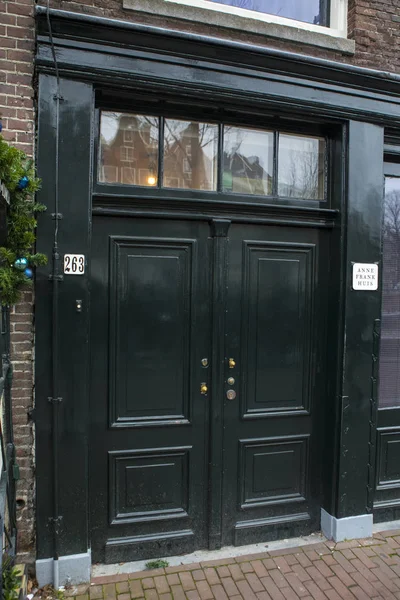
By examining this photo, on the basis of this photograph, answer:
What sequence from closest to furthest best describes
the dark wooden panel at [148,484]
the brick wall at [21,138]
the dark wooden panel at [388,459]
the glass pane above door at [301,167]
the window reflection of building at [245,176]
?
the brick wall at [21,138]
the dark wooden panel at [148,484]
the window reflection of building at [245,176]
the glass pane above door at [301,167]
the dark wooden panel at [388,459]

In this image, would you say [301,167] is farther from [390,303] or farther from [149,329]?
[149,329]

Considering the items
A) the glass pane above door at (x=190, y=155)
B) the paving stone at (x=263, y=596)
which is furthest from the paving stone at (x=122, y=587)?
the glass pane above door at (x=190, y=155)

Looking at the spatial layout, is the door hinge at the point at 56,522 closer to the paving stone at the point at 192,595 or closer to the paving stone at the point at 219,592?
the paving stone at the point at 192,595

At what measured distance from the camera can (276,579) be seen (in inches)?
124

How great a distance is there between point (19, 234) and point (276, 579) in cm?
301

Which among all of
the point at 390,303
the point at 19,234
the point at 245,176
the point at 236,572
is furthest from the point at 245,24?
the point at 236,572

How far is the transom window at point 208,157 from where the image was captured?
3260 millimetres

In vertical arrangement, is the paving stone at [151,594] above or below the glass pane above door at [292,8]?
below


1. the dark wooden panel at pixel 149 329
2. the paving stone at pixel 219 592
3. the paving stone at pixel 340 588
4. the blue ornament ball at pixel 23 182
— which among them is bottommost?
the paving stone at pixel 340 588

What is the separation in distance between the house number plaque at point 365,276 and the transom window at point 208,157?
0.72 m

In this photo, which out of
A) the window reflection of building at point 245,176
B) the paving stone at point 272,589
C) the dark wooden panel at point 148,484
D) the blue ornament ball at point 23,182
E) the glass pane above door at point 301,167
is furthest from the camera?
the glass pane above door at point 301,167

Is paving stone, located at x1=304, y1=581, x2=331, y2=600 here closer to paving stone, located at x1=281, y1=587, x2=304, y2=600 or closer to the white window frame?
paving stone, located at x1=281, y1=587, x2=304, y2=600

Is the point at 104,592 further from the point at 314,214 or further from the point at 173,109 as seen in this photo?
the point at 173,109

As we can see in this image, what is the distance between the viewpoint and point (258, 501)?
3.61 meters
